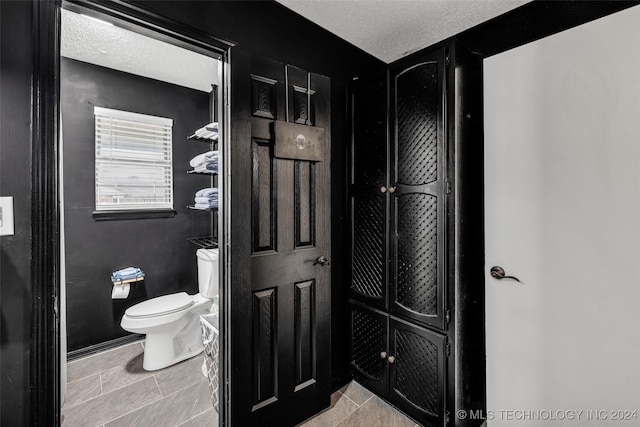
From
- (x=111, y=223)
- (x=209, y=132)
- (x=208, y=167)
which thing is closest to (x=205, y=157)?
(x=208, y=167)

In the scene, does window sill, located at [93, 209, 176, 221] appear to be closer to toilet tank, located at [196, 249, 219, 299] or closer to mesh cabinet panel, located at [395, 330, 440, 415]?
toilet tank, located at [196, 249, 219, 299]

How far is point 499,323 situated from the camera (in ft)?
5.36

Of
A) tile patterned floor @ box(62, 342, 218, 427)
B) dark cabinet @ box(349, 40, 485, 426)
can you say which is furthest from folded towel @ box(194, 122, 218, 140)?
tile patterned floor @ box(62, 342, 218, 427)

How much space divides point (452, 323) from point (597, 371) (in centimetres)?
62

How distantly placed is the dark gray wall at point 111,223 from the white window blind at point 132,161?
6 cm

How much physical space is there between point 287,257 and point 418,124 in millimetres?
1089

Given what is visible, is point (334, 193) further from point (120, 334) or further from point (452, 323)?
point (120, 334)

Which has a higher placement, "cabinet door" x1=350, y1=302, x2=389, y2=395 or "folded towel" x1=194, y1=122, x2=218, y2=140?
"folded towel" x1=194, y1=122, x2=218, y2=140

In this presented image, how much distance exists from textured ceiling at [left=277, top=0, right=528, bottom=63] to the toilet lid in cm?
235

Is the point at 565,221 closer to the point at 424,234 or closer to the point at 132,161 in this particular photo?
the point at 424,234

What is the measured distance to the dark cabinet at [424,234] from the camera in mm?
1573

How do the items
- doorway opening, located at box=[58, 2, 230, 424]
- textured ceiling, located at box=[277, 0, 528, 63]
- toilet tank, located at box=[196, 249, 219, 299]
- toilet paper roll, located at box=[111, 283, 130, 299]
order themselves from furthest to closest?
toilet paper roll, located at box=[111, 283, 130, 299], toilet tank, located at box=[196, 249, 219, 299], doorway opening, located at box=[58, 2, 230, 424], textured ceiling, located at box=[277, 0, 528, 63]

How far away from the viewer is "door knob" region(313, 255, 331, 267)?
1803 mm

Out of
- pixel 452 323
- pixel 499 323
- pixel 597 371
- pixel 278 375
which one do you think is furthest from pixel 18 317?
pixel 597 371
